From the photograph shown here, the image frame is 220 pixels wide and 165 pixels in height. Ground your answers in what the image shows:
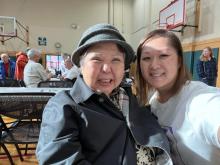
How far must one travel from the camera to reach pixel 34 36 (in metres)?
9.61

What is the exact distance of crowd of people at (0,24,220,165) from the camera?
0.70 meters

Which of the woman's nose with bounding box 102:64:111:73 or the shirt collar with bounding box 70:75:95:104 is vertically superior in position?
the woman's nose with bounding box 102:64:111:73

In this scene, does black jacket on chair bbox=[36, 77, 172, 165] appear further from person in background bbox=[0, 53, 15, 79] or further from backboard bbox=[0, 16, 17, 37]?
backboard bbox=[0, 16, 17, 37]

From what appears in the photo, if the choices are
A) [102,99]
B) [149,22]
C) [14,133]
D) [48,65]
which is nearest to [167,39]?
[102,99]

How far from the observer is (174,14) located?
20.5ft

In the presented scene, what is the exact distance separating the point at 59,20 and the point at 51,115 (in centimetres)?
972

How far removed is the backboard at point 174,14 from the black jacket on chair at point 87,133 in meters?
5.75

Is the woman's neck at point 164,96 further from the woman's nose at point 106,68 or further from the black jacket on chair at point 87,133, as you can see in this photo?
the woman's nose at point 106,68

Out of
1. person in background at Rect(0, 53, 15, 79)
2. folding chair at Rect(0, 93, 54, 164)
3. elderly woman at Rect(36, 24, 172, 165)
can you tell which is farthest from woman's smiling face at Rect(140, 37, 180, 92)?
person in background at Rect(0, 53, 15, 79)

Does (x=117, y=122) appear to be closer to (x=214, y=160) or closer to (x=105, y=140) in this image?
(x=105, y=140)

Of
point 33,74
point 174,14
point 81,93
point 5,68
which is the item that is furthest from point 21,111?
point 174,14

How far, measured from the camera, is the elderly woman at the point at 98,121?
68cm

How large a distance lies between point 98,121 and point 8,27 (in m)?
A: 9.42

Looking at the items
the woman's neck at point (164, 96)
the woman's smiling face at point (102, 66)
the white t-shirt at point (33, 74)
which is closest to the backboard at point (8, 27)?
the white t-shirt at point (33, 74)
